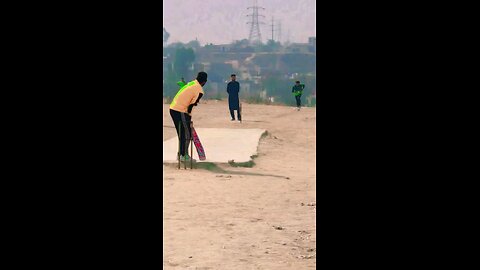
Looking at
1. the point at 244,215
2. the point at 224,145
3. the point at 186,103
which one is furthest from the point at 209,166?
the point at 244,215

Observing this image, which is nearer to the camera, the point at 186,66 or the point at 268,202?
the point at 268,202

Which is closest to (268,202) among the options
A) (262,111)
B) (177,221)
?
(177,221)

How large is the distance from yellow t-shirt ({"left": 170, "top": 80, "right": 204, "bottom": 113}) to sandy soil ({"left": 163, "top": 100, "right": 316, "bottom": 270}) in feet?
3.23

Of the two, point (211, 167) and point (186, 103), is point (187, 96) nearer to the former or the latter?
point (186, 103)

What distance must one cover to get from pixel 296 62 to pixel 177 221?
309ft

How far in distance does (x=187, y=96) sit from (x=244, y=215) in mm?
3374

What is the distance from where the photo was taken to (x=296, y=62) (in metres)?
101

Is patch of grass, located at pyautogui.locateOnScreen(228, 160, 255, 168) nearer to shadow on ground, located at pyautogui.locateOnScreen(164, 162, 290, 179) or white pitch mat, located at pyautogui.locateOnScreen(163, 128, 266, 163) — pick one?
white pitch mat, located at pyautogui.locateOnScreen(163, 128, 266, 163)

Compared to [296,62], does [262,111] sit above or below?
below

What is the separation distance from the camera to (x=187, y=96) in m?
11.1

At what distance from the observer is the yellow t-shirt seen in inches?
433
